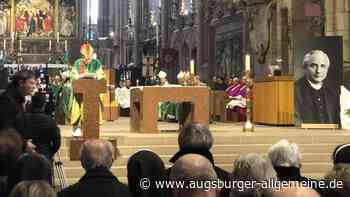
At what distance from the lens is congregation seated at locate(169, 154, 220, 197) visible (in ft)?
12.5

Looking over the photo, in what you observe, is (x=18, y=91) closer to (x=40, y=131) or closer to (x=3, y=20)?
(x=40, y=131)

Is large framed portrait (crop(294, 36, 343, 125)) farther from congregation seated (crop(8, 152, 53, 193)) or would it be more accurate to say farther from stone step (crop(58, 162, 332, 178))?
congregation seated (crop(8, 152, 53, 193))

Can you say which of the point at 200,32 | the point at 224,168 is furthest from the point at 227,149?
the point at 200,32

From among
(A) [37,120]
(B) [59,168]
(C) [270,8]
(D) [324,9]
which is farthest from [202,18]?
(A) [37,120]

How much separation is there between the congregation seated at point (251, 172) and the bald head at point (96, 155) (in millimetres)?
822

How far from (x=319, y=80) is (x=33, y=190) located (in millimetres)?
11010

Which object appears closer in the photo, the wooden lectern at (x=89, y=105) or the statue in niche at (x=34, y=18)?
the wooden lectern at (x=89, y=105)

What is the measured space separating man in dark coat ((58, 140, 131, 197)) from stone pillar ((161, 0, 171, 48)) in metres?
30.0

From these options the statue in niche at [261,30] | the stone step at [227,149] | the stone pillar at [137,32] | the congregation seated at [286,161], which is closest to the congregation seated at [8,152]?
the congregation seated at [286,161]

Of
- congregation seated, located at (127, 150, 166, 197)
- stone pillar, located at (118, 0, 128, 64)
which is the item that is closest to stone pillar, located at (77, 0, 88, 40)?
stone pillar, located at (118, 0, 128, 64)

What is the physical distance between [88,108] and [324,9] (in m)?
8.69

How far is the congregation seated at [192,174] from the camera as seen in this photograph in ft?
12.5

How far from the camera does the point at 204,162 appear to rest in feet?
12.8

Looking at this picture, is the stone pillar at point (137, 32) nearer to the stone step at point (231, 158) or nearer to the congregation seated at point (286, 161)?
the stone step at point (231, 158)
